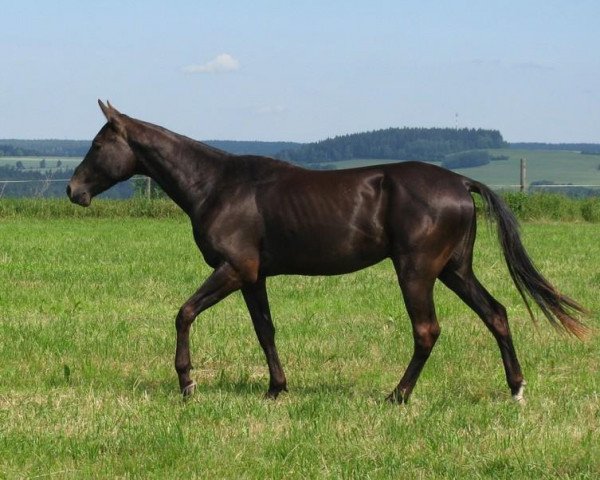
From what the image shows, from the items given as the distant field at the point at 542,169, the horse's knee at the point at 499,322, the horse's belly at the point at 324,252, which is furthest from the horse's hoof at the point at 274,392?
the distant field at the point at 542,169

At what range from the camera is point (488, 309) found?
8.12 meters

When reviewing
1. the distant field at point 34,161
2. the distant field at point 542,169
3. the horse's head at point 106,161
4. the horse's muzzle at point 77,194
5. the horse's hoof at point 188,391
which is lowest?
the distant field at point 34,161

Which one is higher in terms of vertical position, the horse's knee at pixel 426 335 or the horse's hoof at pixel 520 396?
the horse's knee at pixel 426 335

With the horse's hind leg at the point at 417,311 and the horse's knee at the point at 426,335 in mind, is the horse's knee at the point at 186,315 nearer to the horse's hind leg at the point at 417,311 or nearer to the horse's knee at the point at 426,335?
the horse's hind leg at the point at 417,311

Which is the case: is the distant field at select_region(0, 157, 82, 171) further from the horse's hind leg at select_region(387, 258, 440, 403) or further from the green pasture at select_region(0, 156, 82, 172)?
the horse's hind leg at select_region(387, 258, 440, 403)

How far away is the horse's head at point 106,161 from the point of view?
27.3 ft

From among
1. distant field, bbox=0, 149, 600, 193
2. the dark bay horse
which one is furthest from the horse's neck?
distant field, bbox=0, 149, 600, 193

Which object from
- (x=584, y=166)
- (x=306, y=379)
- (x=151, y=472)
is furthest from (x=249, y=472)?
(x=584, y=166)

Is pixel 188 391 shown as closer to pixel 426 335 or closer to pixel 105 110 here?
pixel 426 335

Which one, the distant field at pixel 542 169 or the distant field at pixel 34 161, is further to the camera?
the distant field at pixel 34 161

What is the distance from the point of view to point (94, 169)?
27.5ft

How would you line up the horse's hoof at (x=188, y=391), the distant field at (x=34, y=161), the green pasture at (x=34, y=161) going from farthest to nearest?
the distant field at (x=34, y=161)
the green pasture at (x=34, y=161)
the horse's hoof at (x=188, y=391)

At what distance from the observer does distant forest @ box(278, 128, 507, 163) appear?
312 feet

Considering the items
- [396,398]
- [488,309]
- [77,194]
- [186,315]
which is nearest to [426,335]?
[396,398]
